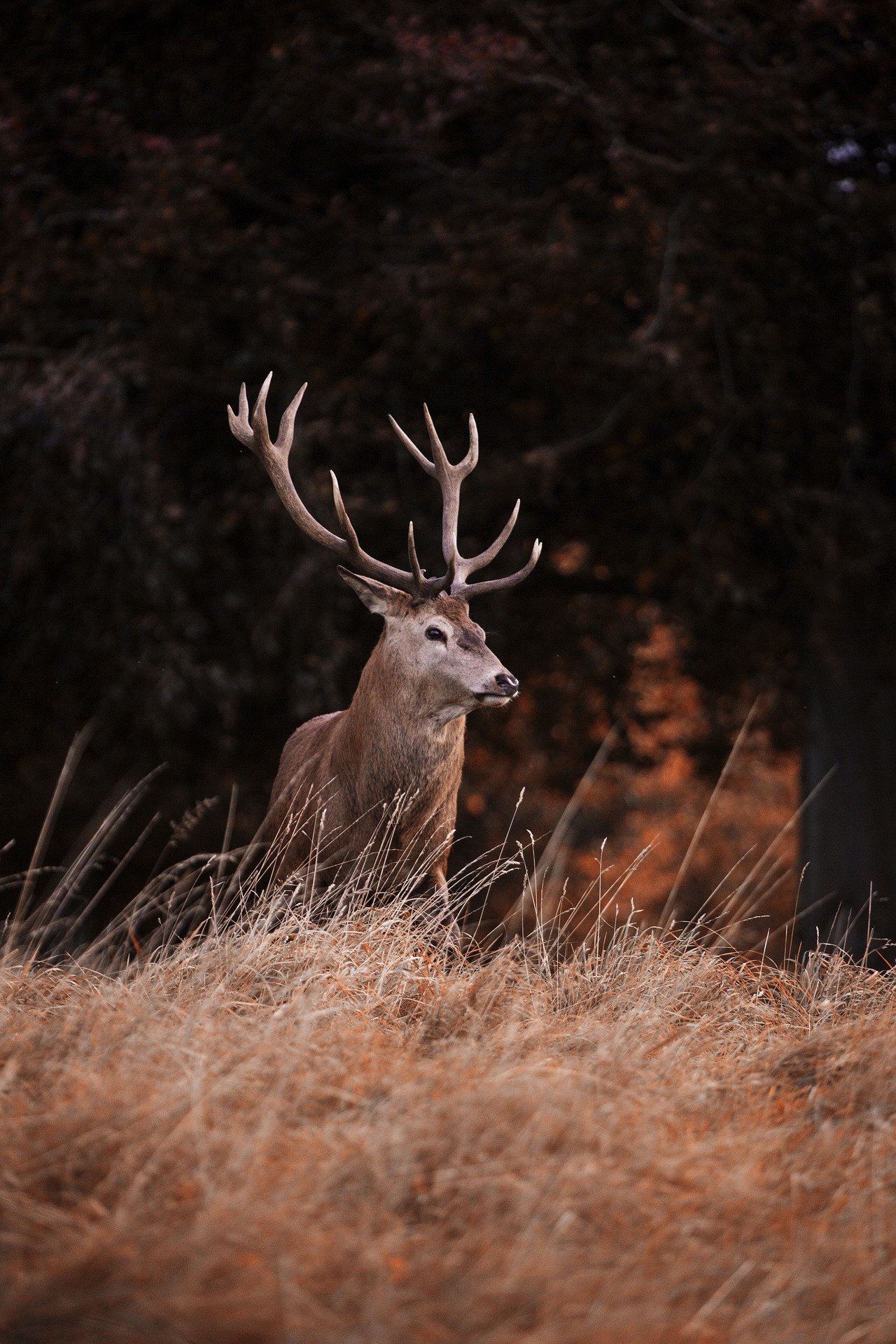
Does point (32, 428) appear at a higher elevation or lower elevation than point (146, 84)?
lower

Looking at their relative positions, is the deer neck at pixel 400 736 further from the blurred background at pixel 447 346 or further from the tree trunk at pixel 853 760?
the tree trunk at pixel 853 760

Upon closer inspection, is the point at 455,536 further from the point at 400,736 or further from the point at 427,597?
the point at 400,736

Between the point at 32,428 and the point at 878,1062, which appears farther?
the point at 32,428

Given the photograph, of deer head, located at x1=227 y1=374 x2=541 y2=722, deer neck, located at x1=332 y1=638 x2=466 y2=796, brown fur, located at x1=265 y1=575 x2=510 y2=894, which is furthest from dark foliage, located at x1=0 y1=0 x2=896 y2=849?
deer neck, located at x1=332 y1=638 x2=466 y2=796

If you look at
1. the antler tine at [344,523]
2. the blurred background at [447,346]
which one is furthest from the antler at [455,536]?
the blurred background at [447,346]

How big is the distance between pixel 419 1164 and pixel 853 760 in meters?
6.53

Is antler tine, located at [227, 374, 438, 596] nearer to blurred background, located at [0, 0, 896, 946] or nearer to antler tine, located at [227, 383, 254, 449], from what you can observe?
antler tine, located at [227, 383, 254, 449]

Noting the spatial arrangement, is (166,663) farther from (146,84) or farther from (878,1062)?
(878,1062)

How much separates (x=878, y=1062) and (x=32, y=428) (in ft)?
20.3

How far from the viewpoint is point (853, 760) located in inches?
334

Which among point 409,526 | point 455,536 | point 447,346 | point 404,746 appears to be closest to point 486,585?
point 455,536

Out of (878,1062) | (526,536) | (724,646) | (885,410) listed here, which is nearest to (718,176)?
(885,410)

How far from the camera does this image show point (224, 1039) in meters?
2.96

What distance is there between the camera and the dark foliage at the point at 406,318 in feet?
25.5
